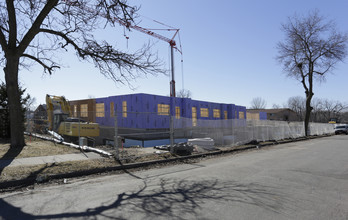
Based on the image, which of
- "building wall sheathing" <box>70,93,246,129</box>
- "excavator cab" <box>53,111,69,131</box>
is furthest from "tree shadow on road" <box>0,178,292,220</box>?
"building wall sheathing" <box>70,93,246,129</box>

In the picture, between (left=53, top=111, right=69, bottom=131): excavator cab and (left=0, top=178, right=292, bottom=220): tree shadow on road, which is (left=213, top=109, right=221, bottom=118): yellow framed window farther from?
(left=0, top=178, right=292, bottom=220): tree shadow on road

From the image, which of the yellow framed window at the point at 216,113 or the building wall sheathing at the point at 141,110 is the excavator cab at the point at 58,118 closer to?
the building wall sheathing at the point at 141,110

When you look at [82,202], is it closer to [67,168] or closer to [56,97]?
[67,168]

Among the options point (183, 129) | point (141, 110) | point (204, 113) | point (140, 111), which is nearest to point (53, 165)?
point (183, 129)

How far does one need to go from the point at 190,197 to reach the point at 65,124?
1553 centimetres

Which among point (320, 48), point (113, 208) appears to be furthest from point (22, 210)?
point (320, 48)

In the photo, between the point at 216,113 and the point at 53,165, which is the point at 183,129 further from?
the point at 216,113

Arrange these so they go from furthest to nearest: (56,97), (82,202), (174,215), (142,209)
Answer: (56,97) < (82,202) < (142,209) < (174,215)

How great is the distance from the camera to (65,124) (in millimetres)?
18156

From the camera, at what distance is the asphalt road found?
4238mm

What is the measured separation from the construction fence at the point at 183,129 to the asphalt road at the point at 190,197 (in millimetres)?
3460

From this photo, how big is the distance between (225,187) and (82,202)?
3277 mm

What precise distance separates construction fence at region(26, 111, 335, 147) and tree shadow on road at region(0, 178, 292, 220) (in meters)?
4.27

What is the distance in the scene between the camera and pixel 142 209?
4.45m
